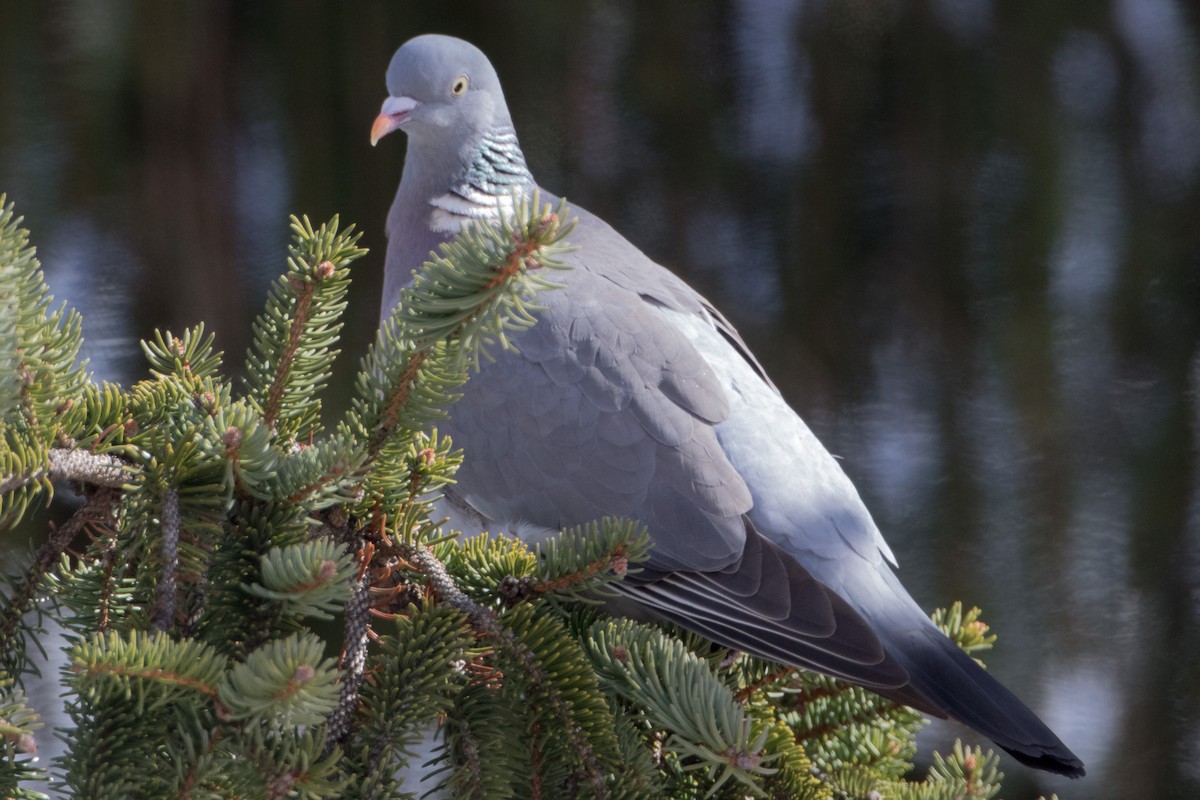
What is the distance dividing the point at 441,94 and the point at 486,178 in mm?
139

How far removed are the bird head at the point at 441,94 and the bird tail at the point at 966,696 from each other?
90 cm

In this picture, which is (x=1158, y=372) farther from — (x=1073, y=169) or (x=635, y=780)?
(x=635, y=780)

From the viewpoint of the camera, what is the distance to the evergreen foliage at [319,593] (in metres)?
0.65

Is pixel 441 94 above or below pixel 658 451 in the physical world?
above

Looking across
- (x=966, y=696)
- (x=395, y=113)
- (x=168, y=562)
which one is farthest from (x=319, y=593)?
(x=395, y=113)

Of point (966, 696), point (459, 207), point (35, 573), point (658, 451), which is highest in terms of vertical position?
point (459, 207)

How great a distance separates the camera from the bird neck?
5.50ft

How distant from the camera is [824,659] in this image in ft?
3.52

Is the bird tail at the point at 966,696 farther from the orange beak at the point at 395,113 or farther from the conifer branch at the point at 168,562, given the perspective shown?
the orange beak at the point at 395,113

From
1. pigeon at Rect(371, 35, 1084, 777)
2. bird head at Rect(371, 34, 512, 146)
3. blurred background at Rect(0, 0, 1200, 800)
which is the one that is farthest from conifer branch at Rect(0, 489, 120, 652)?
blurred background at Rect(0, 0, 1200, 800)

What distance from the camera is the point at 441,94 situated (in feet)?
5.36

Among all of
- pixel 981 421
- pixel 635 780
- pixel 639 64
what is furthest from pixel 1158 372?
pixel 635 780

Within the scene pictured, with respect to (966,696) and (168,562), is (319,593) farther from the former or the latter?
(966,696)

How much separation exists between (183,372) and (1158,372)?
163 centimetres
